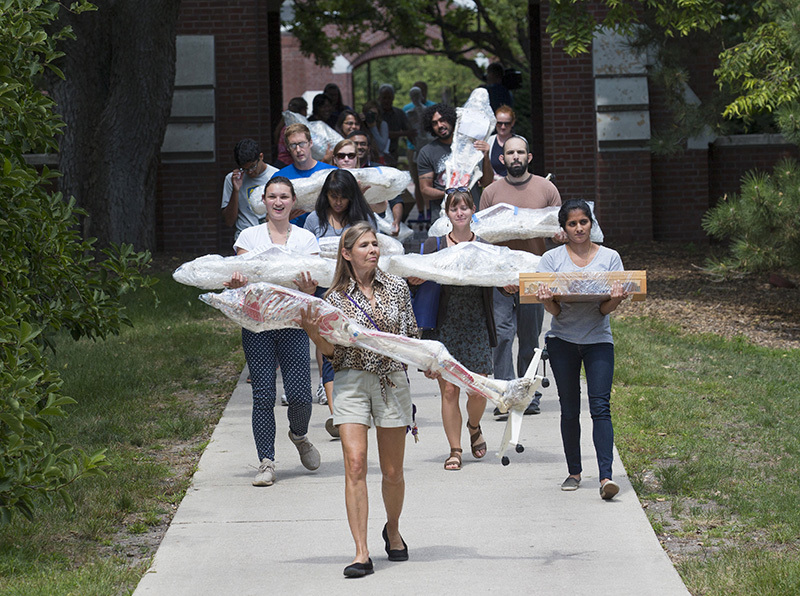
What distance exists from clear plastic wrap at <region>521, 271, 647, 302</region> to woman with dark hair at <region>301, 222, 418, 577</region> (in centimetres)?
99

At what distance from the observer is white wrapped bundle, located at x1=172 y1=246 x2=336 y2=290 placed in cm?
644

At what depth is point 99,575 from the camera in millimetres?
5188

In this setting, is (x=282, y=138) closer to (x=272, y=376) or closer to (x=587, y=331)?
(x=272, y=376)

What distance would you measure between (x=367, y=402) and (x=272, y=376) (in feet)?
5.25

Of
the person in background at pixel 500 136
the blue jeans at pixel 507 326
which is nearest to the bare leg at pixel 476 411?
the blue jeans at pixel 507 326

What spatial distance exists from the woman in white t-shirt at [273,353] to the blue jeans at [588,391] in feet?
4.77

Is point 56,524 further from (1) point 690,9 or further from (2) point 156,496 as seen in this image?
(1) point 690,9

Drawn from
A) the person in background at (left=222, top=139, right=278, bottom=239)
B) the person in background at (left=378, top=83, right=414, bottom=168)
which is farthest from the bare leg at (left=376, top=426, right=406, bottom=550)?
the person in background at (left=378, top=83, right=414, bottom=168)

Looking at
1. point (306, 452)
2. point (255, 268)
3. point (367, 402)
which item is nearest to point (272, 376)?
point (306, 452)

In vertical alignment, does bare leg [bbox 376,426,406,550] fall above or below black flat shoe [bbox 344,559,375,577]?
above

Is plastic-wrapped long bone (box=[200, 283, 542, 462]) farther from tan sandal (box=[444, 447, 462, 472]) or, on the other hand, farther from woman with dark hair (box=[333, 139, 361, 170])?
woman with dark hair (box=[333, 139, 361, 170])

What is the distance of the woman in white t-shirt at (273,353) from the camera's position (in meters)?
6.70

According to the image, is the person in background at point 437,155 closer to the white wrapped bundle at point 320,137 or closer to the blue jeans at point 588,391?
the white wrapped bundle at point 320,137

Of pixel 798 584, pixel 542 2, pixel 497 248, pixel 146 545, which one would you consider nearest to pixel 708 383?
pixel 497 248
